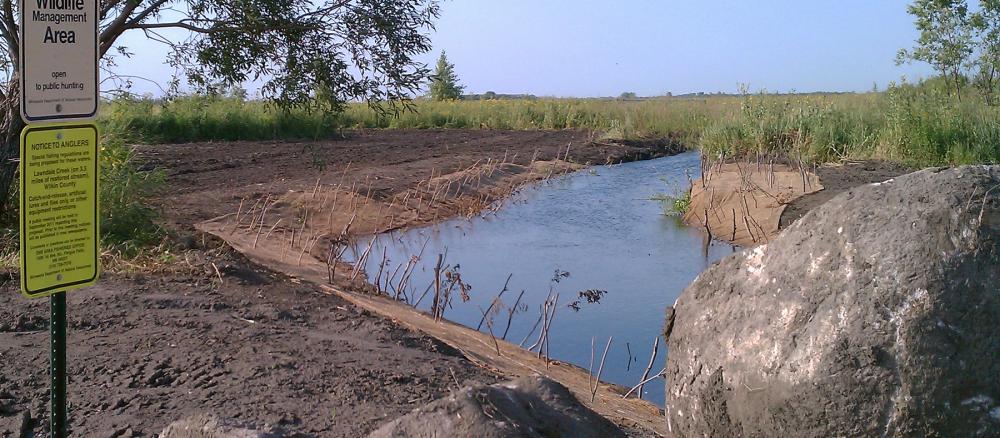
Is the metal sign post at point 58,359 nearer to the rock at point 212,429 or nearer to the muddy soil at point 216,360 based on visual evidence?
the rock at point 212,429

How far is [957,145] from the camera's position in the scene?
57.9 ft

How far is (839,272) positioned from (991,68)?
24.6 m

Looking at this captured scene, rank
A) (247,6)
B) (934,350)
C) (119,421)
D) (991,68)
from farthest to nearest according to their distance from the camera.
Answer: (991,68) → (247,6) → (119,421) → (934,350)

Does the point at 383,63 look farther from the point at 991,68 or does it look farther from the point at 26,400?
the point at 991,68

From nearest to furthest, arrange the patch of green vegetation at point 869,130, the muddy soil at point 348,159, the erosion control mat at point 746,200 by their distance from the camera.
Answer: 1. the erosion control mat at point 746,200
2. the muddy soil at point 348,159
3. the patch of green vegetation at point 869,130

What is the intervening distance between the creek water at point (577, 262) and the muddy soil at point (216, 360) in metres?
2.47

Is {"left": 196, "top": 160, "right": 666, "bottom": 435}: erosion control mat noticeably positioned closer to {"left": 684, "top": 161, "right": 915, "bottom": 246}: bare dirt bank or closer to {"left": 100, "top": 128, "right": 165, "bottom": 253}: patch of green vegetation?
{"left": 100, "top": 128, "right": 165, "bottom": 253}: patch of green vegetation

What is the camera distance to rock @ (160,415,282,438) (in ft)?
11.4

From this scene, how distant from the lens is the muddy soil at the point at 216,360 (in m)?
A: 5.06

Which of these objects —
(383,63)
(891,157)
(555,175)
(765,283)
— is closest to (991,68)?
(891,157)

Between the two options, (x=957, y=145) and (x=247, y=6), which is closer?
(x=247, y=6)

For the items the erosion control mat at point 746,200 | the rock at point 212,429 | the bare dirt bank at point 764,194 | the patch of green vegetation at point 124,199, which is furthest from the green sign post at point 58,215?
the erosion control mat at point 746,200

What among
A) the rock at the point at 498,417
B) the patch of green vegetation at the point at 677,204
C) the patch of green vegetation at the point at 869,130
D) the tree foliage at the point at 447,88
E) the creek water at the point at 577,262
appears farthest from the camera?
the tree foliage at the point at 447,88

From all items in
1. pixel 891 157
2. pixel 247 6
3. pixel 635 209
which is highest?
pixel 247 6
